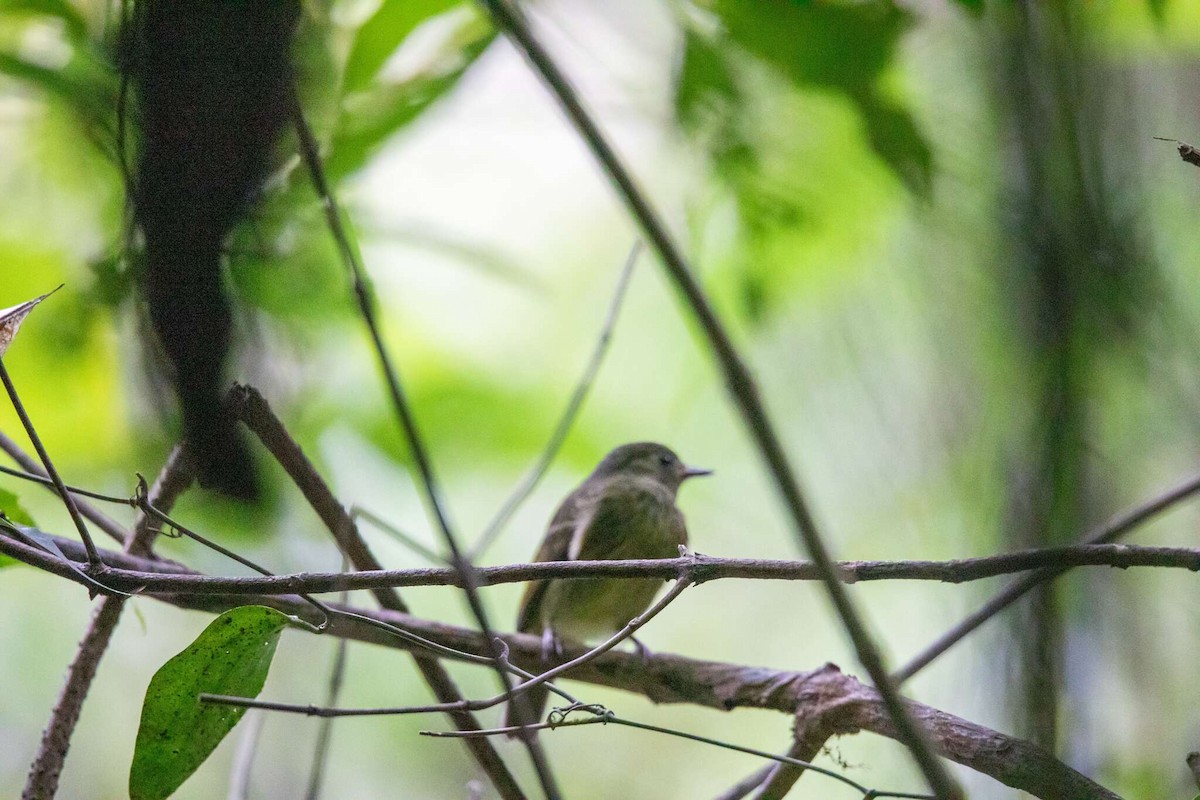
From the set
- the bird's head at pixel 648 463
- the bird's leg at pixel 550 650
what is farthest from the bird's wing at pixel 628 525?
the bird's leg at pixel 550 650

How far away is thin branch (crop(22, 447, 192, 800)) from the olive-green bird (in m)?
1.42

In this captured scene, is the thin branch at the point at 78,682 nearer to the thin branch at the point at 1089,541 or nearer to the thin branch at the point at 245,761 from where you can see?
the thin branch at the point at 245,761

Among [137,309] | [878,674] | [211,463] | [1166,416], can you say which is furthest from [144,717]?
[1166,416]

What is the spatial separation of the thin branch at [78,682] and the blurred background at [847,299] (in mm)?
45

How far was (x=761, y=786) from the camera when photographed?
1.47 meters

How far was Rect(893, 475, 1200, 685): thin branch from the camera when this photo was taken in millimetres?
934

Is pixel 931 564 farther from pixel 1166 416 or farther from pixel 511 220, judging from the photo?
pixel 511 220

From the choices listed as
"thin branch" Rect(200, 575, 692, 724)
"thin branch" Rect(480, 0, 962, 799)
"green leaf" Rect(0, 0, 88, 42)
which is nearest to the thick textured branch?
"thin branch" Rect(200, 575, 692, 724)

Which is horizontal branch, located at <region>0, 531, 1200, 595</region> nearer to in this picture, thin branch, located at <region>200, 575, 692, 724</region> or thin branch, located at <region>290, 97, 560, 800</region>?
thin branch, located at <region>200, 575, 692, 724</region>

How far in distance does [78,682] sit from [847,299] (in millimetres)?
1129

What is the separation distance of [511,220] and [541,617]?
134 cm

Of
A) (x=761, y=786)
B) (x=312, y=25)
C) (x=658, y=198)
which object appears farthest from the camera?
(x=658, y=198)

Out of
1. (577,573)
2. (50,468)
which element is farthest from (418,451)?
(50,468)

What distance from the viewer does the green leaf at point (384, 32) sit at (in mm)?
1438
